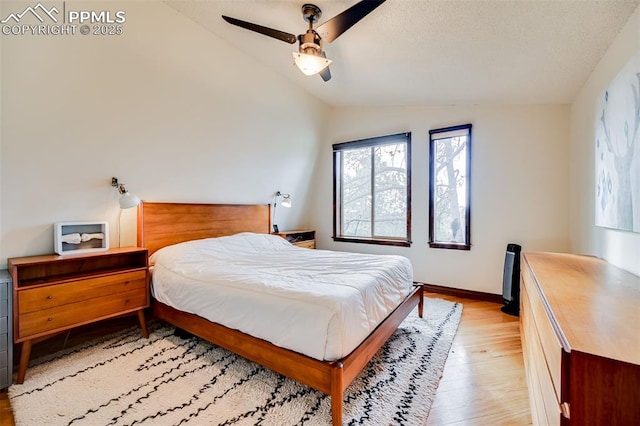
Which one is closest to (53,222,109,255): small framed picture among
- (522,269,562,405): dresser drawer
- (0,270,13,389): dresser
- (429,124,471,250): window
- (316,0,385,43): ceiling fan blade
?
(0,270,13,389): dresser

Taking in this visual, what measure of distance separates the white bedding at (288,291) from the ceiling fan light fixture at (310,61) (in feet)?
5.27

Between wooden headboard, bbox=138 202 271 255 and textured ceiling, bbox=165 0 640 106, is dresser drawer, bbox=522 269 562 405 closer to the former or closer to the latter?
textured ceiling, bbox=165 0 640 106

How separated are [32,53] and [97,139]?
67 cm

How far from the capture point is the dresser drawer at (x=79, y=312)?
1.90 metres

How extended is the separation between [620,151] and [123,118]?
3.80 metres

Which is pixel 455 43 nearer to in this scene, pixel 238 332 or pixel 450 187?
pixel 450 187

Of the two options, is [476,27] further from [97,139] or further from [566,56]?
[97,139]

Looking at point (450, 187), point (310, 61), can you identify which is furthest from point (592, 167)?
point (310, 61)

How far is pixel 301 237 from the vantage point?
183 inches

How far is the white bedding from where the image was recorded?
1572 millimetres

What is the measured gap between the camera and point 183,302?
7.37 feet

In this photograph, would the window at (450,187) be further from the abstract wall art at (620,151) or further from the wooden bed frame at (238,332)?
the abstract wall art at (620,151)

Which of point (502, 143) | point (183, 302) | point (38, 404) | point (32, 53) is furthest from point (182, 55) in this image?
point (502, 143)

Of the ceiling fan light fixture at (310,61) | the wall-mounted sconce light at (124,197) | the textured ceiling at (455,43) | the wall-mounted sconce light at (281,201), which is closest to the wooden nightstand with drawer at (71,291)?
the wall-mounted sconce light at (124,197)
